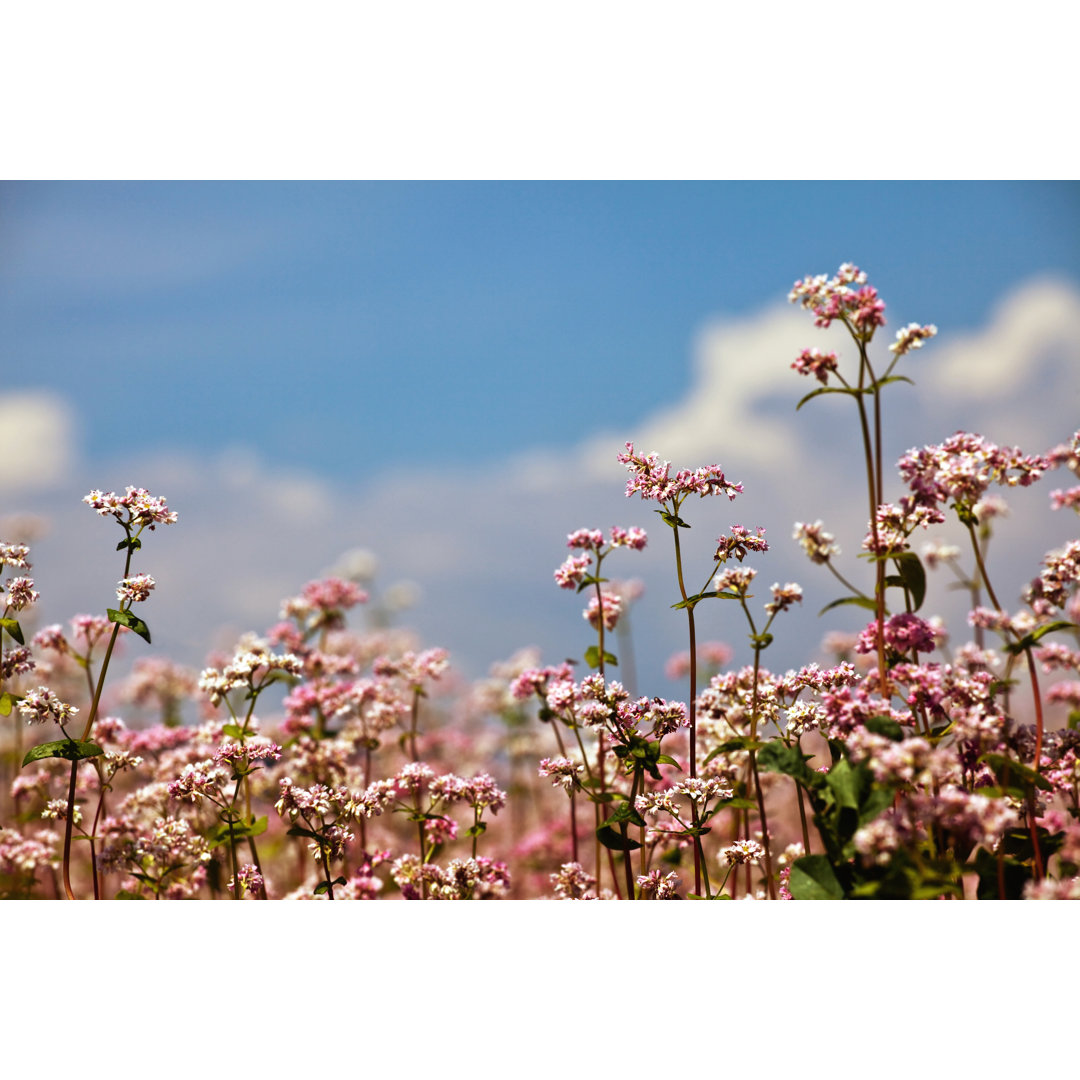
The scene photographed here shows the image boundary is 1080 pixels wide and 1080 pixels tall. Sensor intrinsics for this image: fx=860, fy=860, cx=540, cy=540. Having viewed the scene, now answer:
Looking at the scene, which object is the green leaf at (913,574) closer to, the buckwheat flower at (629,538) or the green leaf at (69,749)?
the buckwheat flower at (629,538)

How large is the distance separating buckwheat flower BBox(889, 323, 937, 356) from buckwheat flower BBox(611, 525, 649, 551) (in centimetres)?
92

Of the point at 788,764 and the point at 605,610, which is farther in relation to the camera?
the point at 605,610

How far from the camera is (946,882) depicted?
5.64 feet

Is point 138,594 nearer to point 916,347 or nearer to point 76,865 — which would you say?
point 916,347

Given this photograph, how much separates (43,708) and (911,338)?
8.93ft

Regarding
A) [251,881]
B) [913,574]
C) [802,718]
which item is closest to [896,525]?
[913,574]

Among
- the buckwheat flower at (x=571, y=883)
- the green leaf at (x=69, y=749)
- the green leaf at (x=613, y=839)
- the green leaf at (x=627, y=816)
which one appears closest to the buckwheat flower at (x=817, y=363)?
the green leaf at (x=627, y=816)

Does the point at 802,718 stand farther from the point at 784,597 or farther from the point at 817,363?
the point at 817,363

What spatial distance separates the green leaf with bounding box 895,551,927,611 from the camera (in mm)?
2340

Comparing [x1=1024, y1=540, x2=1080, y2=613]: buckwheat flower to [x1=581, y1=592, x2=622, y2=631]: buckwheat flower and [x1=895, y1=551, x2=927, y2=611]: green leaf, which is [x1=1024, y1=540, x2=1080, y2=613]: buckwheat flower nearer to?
[x1=895, y1=551, x2=927, y2=611]: green leaf

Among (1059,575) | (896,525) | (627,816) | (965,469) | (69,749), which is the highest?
(965,469)

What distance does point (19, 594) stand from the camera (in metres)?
2.69
